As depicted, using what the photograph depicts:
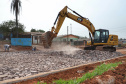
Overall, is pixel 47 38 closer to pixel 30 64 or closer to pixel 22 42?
pixel 30 64

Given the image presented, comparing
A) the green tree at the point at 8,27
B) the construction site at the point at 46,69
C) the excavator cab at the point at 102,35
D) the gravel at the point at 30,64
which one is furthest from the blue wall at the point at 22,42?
the construction site at the point at 46,69

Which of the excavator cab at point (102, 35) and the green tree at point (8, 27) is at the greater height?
the green tree at point (8, 27)

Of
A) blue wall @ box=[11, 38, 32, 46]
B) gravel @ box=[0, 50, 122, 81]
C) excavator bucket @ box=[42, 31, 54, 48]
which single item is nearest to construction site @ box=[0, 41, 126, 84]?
gravel @ box=[0, 50, 122, 81]

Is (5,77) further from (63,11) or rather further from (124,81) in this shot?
(63,11)

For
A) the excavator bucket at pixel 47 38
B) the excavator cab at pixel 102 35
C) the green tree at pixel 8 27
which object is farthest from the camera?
the green tree at pixel 8 27

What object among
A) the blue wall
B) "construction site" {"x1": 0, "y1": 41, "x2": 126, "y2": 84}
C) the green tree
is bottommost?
"construction site" {"x1": 0, "y1": 41, "x2": 126, "y2": 84}

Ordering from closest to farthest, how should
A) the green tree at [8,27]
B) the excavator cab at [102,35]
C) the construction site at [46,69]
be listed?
the construction site at [46,69] → the excavator cab at [102,35] → the green tree at [8,27]

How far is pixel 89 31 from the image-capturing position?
14.7 m

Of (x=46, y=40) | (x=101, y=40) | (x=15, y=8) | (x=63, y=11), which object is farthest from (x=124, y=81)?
(x=15, y=8)

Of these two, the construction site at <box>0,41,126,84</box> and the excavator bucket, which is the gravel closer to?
the construction site at <box>0,41,126,84</box>

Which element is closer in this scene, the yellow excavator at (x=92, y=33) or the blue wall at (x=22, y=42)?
the yellow excavator at (x=92, y=33)

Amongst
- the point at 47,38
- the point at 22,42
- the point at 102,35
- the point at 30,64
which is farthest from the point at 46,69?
the point at 22,42

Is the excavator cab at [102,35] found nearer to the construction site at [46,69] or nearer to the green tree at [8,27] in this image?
the construction site at [46,69]

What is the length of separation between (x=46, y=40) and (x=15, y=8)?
12159mm
